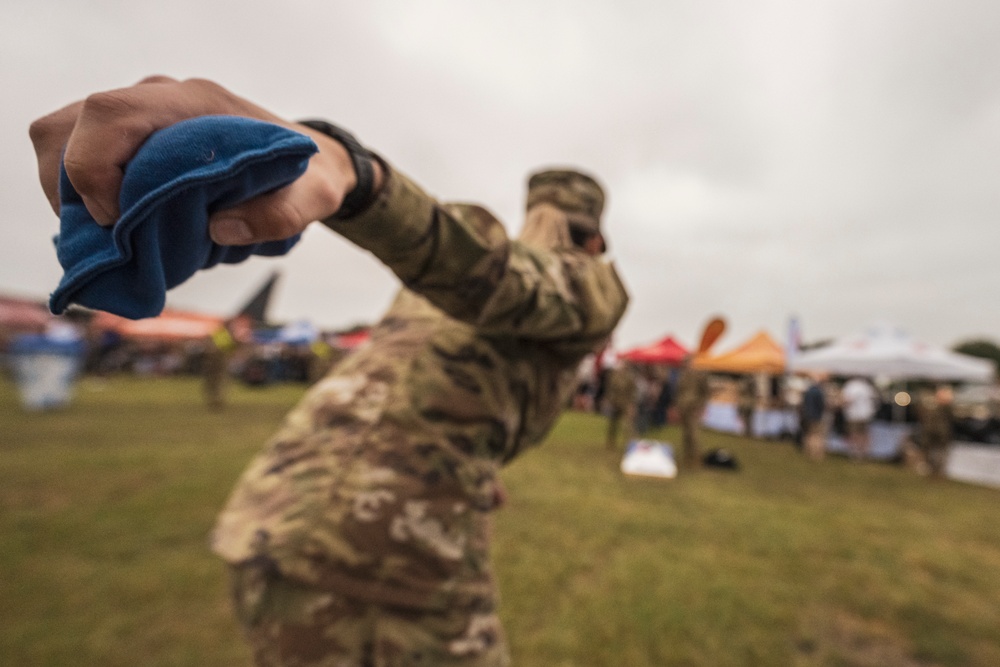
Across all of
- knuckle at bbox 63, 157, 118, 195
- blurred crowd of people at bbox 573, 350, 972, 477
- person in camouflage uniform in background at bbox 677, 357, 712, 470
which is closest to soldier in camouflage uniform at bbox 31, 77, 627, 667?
knuckle at bbox 63, 157, 118, 195

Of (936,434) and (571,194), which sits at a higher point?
(571,194)

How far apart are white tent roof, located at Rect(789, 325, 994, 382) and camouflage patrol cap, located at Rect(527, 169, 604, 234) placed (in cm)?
1147

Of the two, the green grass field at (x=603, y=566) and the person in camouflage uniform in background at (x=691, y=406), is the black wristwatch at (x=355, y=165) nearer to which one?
the green grass field at (x=603, y=566)

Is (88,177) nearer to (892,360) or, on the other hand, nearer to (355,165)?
(355,165)

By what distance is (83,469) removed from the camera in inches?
221

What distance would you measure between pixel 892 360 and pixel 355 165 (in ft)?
42.3

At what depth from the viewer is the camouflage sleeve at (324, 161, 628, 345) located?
817mm

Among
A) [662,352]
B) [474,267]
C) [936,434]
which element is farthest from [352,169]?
[662,352]

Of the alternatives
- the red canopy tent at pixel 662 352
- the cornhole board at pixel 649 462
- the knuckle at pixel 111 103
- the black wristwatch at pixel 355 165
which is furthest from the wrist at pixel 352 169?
the red canopy tent at pixel 662 352

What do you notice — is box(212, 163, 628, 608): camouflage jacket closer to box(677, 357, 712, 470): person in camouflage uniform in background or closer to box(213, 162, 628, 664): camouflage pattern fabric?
box(213, 162, 628, 664): camouflage pattern fabric

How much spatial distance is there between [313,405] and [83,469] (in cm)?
615

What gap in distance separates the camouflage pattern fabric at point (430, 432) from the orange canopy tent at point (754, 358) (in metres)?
11.8

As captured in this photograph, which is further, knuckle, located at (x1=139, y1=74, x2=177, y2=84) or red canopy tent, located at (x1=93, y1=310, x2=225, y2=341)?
red canopy tent, located at (x1=93, y1=310, x2=225, y2=341)

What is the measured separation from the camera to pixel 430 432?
1.34 m
